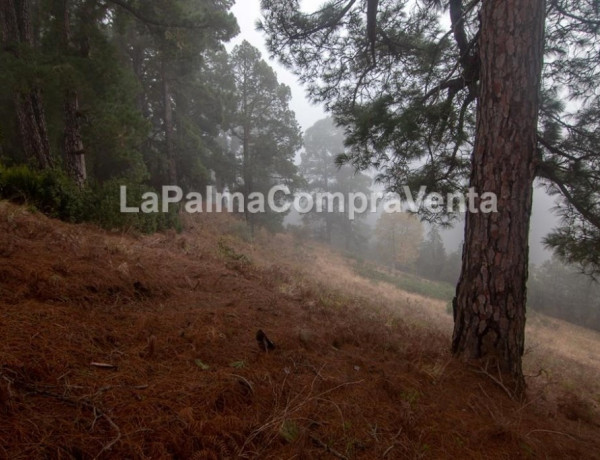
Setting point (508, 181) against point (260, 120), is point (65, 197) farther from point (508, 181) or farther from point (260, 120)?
point (260, 120)

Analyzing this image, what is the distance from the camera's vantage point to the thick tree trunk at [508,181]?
304 centimetres

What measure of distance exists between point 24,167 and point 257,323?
5.53m

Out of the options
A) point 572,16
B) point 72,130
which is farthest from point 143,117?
point 572,16

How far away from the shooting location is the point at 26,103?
681 centimetres

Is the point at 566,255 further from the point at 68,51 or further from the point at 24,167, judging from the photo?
the point at 68,51

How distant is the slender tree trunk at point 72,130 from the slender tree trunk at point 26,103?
0.44 metres

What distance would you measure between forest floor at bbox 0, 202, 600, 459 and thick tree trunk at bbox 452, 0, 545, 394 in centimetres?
46

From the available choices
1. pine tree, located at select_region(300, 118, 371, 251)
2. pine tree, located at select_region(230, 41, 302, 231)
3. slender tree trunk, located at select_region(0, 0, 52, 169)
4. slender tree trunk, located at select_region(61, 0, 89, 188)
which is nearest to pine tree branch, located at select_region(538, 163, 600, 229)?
slender tree trunk, located at select_region(61, 0, 89, 188)

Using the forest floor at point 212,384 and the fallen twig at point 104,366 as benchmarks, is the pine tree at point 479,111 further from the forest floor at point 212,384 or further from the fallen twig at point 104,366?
the fallen twig at point 104,366

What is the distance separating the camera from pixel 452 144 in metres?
5.04

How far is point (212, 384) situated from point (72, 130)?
755 cm

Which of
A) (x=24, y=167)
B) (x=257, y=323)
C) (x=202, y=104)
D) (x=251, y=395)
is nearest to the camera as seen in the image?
(x=251, y=395)

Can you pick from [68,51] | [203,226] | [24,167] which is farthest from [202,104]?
[24,167]

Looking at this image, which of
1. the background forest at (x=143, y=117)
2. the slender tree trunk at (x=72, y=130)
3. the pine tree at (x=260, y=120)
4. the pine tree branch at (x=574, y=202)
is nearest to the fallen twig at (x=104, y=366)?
the background forest at (x=143, y=117)
